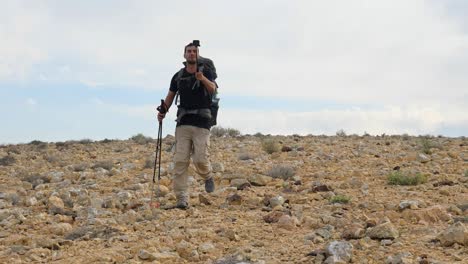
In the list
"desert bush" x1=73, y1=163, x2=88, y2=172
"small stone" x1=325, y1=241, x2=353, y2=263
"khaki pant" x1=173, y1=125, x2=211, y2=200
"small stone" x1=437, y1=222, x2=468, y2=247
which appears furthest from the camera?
"desert bush" x1=73, y1=163, x2=88, y2=172

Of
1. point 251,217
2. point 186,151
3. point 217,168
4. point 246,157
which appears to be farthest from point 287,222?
point 246,157

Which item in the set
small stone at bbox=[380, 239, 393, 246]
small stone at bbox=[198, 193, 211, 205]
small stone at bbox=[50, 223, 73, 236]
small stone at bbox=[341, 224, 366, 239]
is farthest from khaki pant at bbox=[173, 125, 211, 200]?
small stone at bbox=[380, 239, 393, 246]

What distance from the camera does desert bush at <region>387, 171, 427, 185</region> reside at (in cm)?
846

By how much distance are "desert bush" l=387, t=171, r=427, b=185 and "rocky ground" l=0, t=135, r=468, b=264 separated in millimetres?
111

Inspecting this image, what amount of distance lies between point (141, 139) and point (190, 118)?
14.1 m

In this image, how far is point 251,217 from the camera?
6363mm

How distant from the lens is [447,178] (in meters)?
8.84

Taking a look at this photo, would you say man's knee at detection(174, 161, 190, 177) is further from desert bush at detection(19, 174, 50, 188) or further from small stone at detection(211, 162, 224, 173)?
desert bush at detection(19, 174, 50, 188)

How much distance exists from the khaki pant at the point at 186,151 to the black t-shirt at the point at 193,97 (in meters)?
0.09

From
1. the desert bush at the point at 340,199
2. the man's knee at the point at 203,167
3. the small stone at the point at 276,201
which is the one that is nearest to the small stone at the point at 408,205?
the desert bush at the point at 340,199

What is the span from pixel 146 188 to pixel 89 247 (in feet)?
12.4

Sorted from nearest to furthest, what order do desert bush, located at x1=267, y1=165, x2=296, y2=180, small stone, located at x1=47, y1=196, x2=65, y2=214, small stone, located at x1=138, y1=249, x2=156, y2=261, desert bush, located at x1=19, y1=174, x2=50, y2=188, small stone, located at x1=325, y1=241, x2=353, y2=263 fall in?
small stone, located at x1=325, y1=241, x2=353, y2=263, small stone, located at x1=138, y1=249, x2=156, y2=261, small stone, located at x1=47, y1=196, x2=65, y2=214, desert bush, located at x1=267, y1=165, x2=296, y2=180, desert bush, located at x1=19, y1=174, x2=50, y2=188

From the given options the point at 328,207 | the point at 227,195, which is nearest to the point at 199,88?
the point at 227,195

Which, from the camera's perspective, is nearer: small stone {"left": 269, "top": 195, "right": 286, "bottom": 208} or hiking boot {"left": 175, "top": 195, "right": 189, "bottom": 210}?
small stone {"left": 269, "top": 195, "right": 286, "bottom": 208}
